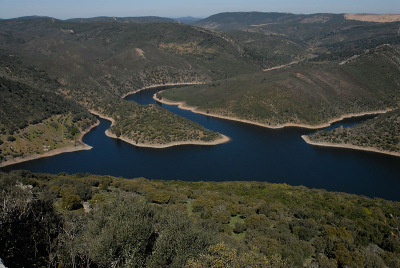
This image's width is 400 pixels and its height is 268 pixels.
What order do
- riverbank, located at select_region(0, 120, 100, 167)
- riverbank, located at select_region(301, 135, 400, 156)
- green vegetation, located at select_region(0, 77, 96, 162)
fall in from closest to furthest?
riverbank, located at select_region(0, 120, 100, 167), green vegetation, located at select_region(0, 77, 96, 162), riverbank, located at select_region(301, 135, 400, 156)

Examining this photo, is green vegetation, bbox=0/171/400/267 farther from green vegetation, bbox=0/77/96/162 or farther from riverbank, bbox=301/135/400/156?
riverbank, bbox=301/135/400/156

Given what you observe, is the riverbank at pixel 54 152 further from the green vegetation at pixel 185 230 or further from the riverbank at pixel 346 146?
the riverbank at pixel 346 146

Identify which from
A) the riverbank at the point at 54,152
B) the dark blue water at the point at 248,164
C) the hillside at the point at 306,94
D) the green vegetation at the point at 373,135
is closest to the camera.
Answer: the dark blue water at the point at 248,164

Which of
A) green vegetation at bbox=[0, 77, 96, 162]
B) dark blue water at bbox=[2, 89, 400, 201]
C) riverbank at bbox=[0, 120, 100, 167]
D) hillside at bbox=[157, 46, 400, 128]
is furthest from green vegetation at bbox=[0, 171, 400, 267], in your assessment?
hillside at bbox=[157, 46, 400, 128]

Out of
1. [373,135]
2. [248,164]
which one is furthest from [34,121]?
[373,135]

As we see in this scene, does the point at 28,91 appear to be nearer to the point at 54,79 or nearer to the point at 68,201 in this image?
the point at 54,79

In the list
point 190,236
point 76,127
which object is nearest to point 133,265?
point 190,236

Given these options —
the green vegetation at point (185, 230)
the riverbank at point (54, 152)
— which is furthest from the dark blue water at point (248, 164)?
the green vegetation at point (185, 230)

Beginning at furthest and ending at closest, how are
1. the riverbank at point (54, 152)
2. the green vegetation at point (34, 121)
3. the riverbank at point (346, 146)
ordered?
the riverbank at point (346, 146) → the green vegetation at point (34, 121) → the riverbank at point (54, 152)
